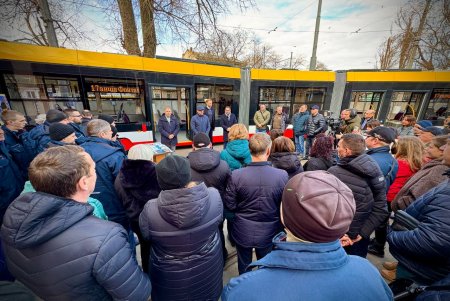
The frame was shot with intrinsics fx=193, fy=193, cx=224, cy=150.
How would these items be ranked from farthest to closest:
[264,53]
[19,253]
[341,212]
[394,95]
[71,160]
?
[264,53], [394,95], [71,160], [19,253], [341,212]

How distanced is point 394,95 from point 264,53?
22.8m

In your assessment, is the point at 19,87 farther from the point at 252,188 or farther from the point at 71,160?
the point at 252,188

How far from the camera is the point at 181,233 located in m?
1.34

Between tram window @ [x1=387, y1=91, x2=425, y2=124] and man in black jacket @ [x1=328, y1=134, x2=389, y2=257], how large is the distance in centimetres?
978

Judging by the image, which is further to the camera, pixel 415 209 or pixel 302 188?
pixel 415 209

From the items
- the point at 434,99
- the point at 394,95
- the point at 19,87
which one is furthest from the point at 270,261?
the point at 434,99

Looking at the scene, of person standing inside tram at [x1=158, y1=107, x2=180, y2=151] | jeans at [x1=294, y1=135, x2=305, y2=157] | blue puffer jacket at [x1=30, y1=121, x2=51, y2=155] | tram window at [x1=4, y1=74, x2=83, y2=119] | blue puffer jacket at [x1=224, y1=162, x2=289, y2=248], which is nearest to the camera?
blue puffer jacket at [x1=224, y1=162, x2=289, y2=248]

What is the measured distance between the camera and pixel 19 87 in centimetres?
465

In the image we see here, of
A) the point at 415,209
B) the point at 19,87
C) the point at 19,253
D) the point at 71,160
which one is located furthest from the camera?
the point at 19,87

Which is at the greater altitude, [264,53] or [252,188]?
[264,53]

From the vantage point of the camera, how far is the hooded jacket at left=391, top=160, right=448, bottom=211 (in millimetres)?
1839

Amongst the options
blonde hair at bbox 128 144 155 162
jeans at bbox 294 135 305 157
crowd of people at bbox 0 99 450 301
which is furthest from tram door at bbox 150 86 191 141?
blonde hair at bbox 128 144 155 162

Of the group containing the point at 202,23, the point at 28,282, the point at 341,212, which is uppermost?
the point at 202,23

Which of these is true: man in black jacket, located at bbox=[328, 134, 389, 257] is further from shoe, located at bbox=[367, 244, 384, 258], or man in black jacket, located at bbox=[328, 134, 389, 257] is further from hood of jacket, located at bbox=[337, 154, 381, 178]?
shoe, located at bbox=[367, 244, 384, 258]
